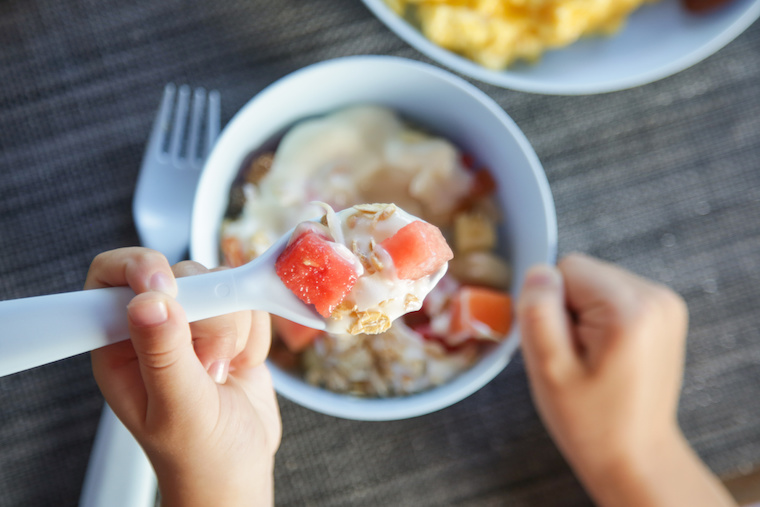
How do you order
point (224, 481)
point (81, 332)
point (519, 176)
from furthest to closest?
point (519, 176) → point (224, 481) → point (81, 332)

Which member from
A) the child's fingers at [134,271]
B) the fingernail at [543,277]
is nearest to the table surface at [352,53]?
the fingernail at [543,277]

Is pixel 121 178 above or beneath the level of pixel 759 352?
above

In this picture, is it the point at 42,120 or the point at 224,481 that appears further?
the point at 42,120

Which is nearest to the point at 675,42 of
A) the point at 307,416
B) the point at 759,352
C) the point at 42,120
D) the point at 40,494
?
the point at 759,352

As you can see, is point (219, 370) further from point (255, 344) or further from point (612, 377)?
point (612, 377)

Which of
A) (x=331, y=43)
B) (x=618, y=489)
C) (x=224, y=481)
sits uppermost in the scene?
(x=331, y=43)

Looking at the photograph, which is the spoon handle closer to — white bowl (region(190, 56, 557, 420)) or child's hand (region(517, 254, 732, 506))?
white bowl (region(190, 56, 557, 420))

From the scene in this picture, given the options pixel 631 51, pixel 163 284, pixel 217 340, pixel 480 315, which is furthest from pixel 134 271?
pixel 631 51

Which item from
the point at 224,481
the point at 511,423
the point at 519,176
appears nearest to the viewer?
the point at 224,481

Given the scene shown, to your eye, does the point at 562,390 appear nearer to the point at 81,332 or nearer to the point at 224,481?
the point at 224,481

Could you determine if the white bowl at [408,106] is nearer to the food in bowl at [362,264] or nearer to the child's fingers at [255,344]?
the child's fingers at [255,344]
